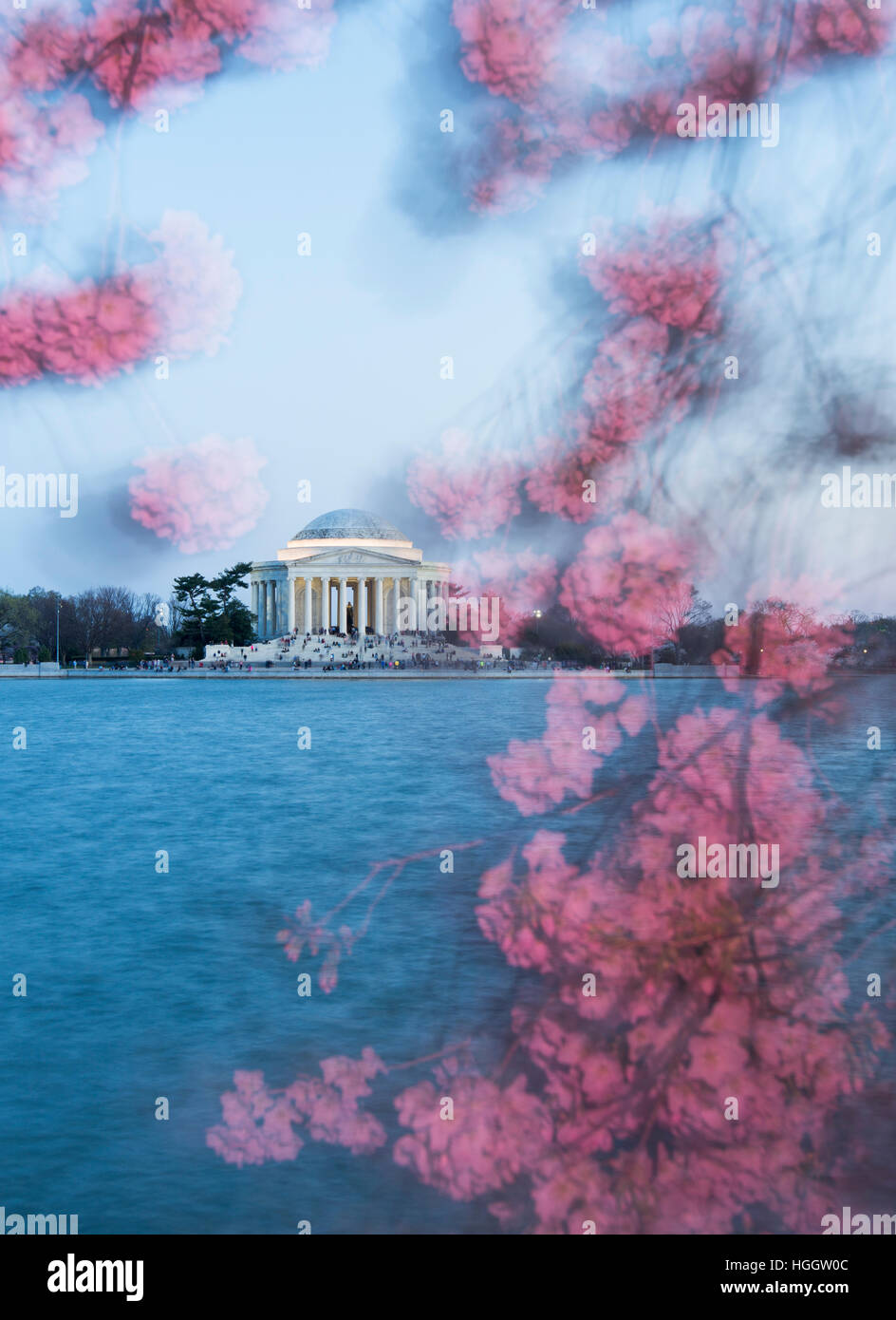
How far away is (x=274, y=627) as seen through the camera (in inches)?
7815

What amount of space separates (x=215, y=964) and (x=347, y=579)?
17206cm

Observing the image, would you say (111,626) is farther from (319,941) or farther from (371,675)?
(319,941)

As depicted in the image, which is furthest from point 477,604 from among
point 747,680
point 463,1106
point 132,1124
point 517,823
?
point 747,680

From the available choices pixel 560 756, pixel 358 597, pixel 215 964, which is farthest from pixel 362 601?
pixel 215 964

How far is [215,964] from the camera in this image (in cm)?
1762

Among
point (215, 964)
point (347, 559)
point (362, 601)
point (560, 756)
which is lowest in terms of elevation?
point (215, 964)

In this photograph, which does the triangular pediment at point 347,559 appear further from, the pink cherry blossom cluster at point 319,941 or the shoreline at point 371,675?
the pink cherry blossom cluster at point 319,941

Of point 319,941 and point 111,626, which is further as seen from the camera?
point 111,626

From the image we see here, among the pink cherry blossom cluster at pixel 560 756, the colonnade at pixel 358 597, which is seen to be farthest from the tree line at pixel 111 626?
the pink cherry blossom cluster at pixel 560 756

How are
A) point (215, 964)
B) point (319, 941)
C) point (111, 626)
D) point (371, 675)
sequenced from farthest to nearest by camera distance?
point (111, 626)
point (371, 675)
point (319, 941)
point (215, 964)

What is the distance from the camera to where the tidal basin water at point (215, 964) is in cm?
1041

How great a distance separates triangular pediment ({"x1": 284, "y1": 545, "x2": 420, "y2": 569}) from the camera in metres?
186

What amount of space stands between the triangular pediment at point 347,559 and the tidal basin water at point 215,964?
447ft
